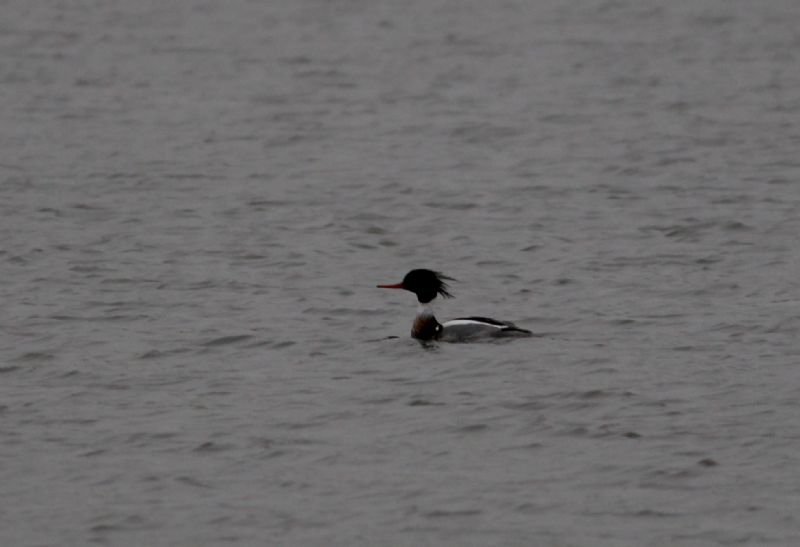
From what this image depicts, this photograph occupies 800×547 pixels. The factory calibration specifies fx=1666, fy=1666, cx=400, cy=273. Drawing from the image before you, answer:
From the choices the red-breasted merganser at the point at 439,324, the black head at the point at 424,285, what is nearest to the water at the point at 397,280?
the red-breasted merganser at the point at 439,324

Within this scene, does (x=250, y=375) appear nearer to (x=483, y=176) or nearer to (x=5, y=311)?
(x=5, y=311)

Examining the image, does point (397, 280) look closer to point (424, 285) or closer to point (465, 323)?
point (424, 285)

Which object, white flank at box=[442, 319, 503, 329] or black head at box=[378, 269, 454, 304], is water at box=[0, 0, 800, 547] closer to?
white flank at box=[442, 319, 503, 329]

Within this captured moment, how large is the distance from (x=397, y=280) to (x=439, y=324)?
108 inches

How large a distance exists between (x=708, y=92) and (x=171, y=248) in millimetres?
14604

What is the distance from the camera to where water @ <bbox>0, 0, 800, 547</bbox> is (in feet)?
40.4

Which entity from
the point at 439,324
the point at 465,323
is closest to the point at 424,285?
the point at 439,324

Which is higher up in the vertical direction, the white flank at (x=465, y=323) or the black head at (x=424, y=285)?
→ the black head at (x=424, y=285)

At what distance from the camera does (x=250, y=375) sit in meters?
15.9

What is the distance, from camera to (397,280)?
2034 cm

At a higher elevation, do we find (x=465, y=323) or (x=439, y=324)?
(x=465, y=323)

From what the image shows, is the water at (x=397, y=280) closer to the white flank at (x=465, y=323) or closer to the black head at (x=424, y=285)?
the white flank at (x=465, y=323)

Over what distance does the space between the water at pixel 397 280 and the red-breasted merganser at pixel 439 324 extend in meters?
0.21

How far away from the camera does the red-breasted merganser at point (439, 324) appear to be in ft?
56.1
